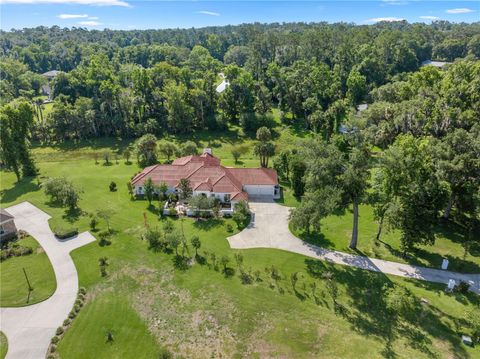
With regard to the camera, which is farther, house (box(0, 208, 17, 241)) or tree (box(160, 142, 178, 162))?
tree (box(160, 142, 178, 162))

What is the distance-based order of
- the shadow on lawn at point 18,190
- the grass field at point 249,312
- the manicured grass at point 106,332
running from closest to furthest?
the manicured grass at point 106,332 → the grass field at point 249,312 → the shadow on lawn at point 18,190

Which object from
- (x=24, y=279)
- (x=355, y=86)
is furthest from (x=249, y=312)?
(x=355, y=86)

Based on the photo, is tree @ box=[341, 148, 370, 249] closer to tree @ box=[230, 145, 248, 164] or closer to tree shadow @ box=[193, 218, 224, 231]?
tree shadow @ box=[193, 218, 224, 231]

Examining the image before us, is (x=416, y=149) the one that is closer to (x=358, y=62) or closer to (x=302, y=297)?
(x=302, y=297)

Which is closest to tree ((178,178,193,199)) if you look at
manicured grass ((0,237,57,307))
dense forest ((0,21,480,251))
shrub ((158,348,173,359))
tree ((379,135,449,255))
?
dense forest ((0,21,480,251))

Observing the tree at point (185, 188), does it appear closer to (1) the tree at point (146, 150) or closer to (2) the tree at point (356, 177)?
(1) the tree at point (146, 150)

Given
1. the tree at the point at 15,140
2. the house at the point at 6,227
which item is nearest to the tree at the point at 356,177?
the house at the point at 6,227
